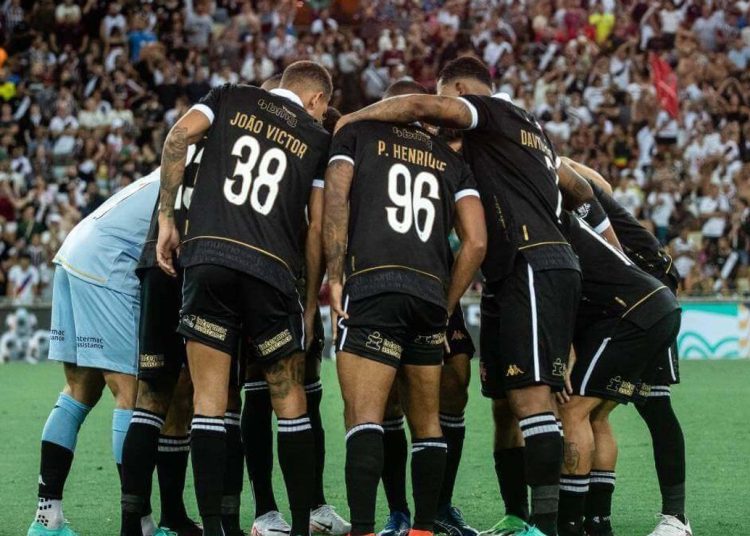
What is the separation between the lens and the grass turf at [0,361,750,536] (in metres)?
7.16

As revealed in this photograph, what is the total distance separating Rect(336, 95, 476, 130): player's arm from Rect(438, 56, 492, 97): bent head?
392mm

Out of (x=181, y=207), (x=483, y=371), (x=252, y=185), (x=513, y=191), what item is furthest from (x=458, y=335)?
(x=181, y=207)

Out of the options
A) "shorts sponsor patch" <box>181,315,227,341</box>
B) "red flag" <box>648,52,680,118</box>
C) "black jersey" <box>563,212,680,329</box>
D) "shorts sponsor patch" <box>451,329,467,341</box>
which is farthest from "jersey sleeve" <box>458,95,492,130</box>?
"red flag" <box>648,52,680,118</box>

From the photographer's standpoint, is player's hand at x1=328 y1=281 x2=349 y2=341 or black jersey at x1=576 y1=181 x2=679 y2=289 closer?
player's hand at x1=328 y1=281 x2=349 y2=341

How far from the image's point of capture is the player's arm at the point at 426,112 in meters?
6.04

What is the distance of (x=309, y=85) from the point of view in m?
6.35

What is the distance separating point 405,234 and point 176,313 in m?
1.25

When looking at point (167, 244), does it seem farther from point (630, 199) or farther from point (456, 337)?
point (630, 199)

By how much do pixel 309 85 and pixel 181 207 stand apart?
3.00 ft

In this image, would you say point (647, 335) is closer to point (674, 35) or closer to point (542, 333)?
point (542, 333)

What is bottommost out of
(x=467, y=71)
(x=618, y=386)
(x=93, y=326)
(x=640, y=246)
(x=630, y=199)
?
(x=618, y=386)

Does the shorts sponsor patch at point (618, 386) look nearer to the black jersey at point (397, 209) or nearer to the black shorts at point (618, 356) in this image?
the black shorts at point (618, 356)

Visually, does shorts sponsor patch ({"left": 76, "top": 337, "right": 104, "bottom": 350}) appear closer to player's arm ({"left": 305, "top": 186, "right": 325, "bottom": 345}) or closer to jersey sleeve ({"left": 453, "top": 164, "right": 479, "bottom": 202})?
player's arm ({"left": 305, "top": 186, "right": 325, "bottom": 345})

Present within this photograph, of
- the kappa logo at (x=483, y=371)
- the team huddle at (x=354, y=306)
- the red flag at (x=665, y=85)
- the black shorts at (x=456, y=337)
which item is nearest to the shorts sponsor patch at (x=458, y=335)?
the black shorts at (x=456, y=337)
